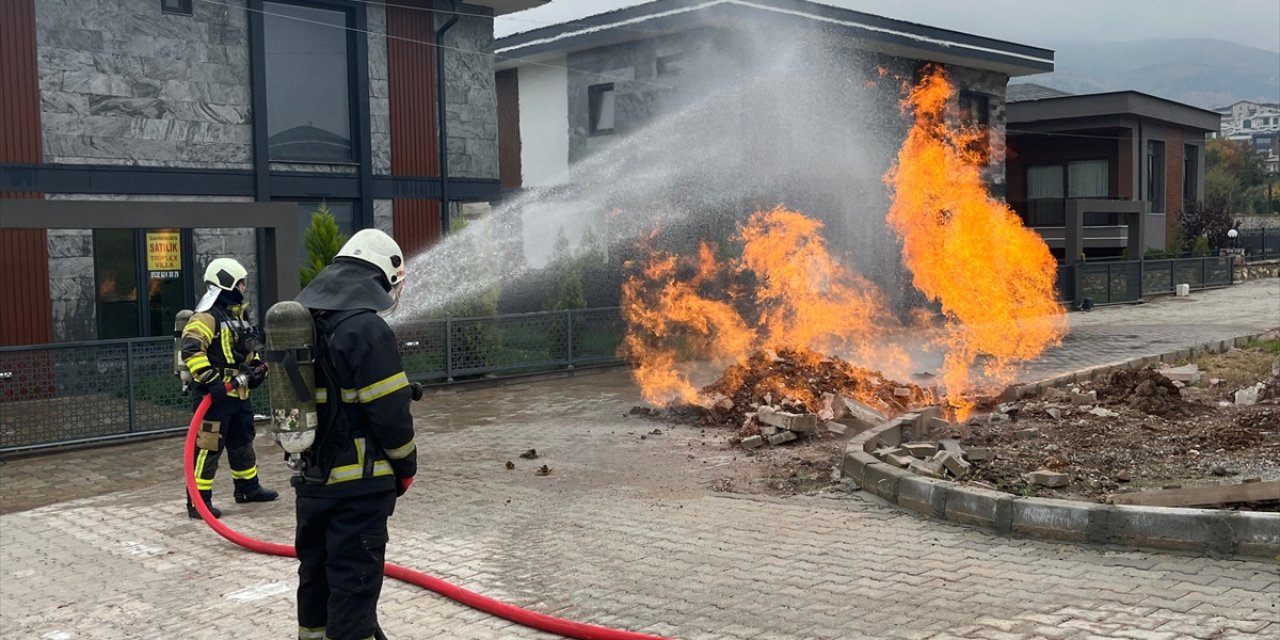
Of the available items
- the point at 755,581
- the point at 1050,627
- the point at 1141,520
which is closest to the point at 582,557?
the point at 755,581

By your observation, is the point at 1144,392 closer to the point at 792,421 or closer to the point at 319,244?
the point at 792,421

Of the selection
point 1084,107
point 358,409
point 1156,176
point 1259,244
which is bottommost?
point 358,409

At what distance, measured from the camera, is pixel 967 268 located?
639 inches

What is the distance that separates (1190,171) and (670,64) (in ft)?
103

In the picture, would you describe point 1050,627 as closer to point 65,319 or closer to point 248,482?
point 248,482

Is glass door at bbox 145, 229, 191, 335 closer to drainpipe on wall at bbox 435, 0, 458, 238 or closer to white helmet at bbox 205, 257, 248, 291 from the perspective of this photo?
drainpipe on wall at bbox 435, 0, 458, 238

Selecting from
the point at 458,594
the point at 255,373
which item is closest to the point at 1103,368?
the point at 255,373

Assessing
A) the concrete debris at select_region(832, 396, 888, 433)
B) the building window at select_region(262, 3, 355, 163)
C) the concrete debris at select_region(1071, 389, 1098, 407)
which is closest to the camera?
the concrete debris at select_region(832, 396, 888, 433)

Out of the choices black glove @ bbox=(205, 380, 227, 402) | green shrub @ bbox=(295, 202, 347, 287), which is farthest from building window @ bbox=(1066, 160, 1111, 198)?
black glove @ bbox=(205, 380, 227, 402)

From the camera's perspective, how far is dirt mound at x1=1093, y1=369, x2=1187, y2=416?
10898 mm

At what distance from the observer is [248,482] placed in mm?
9250

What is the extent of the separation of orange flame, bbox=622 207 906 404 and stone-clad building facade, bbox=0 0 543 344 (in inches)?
173

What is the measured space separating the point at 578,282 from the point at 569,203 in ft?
22.2

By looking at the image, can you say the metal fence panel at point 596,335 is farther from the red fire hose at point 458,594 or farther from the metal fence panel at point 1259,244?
the metal fence panel at point 1259,244
